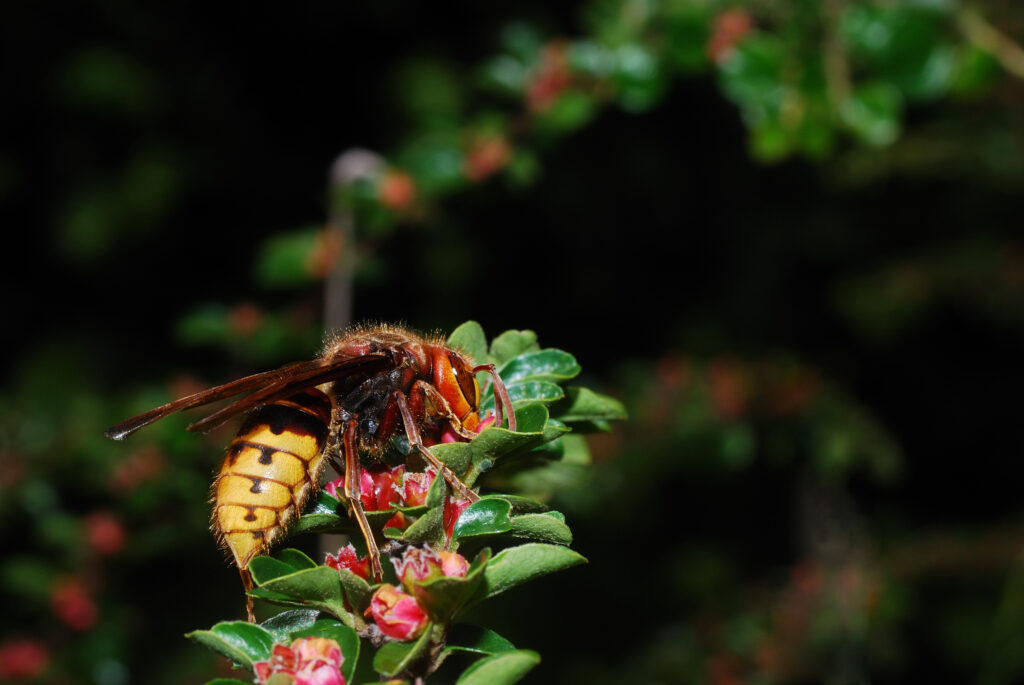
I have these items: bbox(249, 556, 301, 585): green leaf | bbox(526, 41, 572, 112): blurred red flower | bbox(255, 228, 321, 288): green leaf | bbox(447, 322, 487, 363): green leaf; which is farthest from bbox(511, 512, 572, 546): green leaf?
bbox(255, 228, 321, 288): green leaf

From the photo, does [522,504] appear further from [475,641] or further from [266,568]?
[266,568]

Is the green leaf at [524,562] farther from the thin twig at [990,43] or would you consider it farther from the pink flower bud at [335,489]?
the thin twig at [990,43]

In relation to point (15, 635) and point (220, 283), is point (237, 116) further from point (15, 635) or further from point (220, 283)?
point (15, 635)

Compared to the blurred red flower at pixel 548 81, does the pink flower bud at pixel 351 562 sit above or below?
below

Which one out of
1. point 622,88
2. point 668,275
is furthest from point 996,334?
point 622,88

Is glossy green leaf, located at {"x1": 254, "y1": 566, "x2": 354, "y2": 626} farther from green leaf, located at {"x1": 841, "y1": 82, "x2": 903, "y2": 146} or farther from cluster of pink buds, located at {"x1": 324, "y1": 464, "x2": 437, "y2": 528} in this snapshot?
green leaf, located at {"x1": 841, "y1": 82, "x2": 903, "y2": 146}

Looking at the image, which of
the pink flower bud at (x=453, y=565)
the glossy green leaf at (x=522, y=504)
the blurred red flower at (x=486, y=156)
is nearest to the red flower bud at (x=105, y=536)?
the blurred red flower at (x=486, y=156)
